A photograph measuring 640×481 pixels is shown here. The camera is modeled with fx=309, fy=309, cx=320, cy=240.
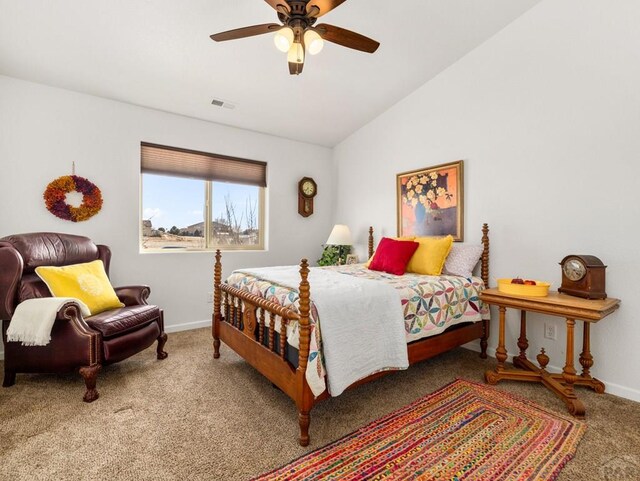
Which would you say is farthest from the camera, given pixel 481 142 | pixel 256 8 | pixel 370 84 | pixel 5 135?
pixel 370 84

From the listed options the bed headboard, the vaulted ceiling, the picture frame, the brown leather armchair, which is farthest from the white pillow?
the brown leather armchair

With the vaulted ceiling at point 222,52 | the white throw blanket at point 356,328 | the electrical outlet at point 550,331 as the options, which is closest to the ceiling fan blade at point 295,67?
the vaulted ceiling at point 222,52

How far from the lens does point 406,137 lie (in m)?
3.82

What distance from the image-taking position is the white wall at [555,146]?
223 centimetres

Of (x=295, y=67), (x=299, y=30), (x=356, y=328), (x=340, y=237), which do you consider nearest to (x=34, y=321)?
(x=356, y=328)

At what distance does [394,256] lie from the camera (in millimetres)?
3080

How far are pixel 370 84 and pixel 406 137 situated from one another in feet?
2.54

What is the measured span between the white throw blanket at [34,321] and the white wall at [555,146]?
11.8 ft

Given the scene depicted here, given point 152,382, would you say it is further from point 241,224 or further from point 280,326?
point 241,224

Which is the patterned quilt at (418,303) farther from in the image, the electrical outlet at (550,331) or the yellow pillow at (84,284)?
the yellow pillow at (84,284)

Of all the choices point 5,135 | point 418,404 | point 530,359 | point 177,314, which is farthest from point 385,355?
point 5,135

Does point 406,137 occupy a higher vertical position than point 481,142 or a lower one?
higher

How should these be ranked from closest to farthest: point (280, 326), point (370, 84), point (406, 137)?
1. point (280, 326)
2. point (370, 84)
3. point (406, 137)

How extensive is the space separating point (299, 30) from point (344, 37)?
0.33 metres
